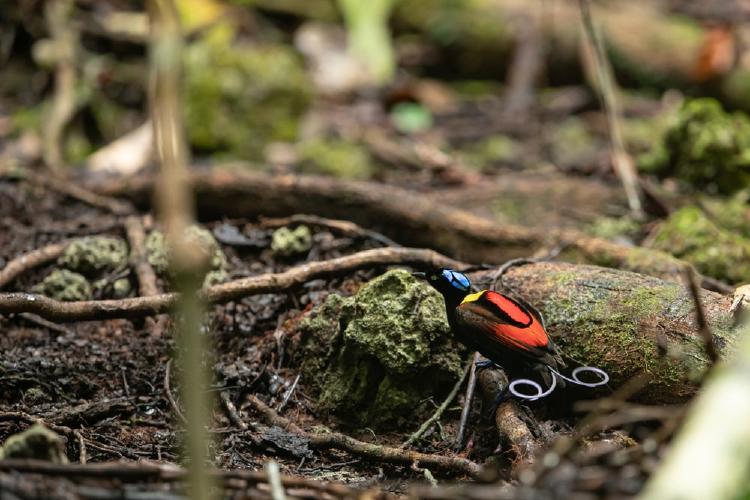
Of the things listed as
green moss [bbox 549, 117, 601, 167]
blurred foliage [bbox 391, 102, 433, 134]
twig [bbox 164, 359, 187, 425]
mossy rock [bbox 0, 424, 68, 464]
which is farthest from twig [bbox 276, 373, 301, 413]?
blurred foliage [bbox 391, 102, 433, 134]

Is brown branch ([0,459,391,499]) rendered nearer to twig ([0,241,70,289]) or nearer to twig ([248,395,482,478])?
twig ([248,395,482,478])

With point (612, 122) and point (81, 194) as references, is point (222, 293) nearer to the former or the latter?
point (81, 194)

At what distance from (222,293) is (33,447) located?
1415 mm

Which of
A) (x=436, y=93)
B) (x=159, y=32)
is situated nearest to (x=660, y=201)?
(x=159, y=32)

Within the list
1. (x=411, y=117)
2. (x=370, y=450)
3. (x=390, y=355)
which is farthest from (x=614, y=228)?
(x=411, y=117)

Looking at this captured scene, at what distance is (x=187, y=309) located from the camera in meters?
1.08

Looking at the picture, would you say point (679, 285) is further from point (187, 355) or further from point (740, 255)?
point (187, 355)

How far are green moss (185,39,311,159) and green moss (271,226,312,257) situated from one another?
8.14 ft

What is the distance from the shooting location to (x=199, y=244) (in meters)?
3.46

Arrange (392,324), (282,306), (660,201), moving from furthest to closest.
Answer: (660,201), (282,306), (392,324)

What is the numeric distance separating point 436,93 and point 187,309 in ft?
25.5

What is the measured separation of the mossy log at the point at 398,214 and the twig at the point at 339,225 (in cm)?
12

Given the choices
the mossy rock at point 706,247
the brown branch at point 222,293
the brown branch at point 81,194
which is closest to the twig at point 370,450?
the brown branch at point 222,293

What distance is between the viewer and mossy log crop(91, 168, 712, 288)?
3674 millimetres
